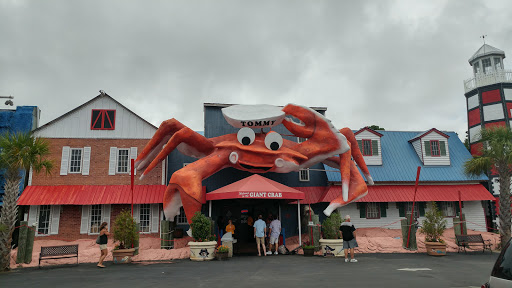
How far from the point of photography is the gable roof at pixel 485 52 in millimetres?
29250

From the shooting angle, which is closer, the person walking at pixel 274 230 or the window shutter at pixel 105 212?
the person walking at pixel 274 230

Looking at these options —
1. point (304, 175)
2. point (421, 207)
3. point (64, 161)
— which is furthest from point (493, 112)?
point (64, 161)

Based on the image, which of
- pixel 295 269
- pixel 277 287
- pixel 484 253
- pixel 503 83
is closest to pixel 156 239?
pixel 295 269

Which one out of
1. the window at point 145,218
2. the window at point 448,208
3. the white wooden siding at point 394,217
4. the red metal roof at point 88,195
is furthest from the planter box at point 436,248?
the window at point 145,218

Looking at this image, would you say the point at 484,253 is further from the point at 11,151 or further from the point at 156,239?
the point at 11,151

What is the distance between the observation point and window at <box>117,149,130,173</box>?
2095 cm

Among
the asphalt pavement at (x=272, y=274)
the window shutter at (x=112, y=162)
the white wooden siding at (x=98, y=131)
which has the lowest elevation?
the asphalt pavement at (x=272, y=274)

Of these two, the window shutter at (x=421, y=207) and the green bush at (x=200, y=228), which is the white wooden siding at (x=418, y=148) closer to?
the window shutter at (x=421, y=207)

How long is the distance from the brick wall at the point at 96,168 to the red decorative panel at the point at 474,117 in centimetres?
2401

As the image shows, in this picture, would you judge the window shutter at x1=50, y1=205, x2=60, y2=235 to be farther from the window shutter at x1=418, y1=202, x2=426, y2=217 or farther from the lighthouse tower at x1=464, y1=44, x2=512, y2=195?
the lighthouse tower at x1=464, y1=44, x2=512, y2=195

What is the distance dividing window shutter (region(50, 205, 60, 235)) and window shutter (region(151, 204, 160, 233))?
4972mm

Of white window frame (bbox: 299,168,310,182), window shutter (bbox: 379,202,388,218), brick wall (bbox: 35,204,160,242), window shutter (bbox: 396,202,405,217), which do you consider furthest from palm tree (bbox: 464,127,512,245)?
brick wall (bbox: 35,204,160,242)

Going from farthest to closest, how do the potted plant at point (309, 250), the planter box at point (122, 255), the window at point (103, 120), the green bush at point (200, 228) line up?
the window at point (103, 120) < the potted plant at point (309, 250) < the green bush at point (200, 228) < the planter box at point (122, 255)

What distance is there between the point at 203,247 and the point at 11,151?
796 centimetres
